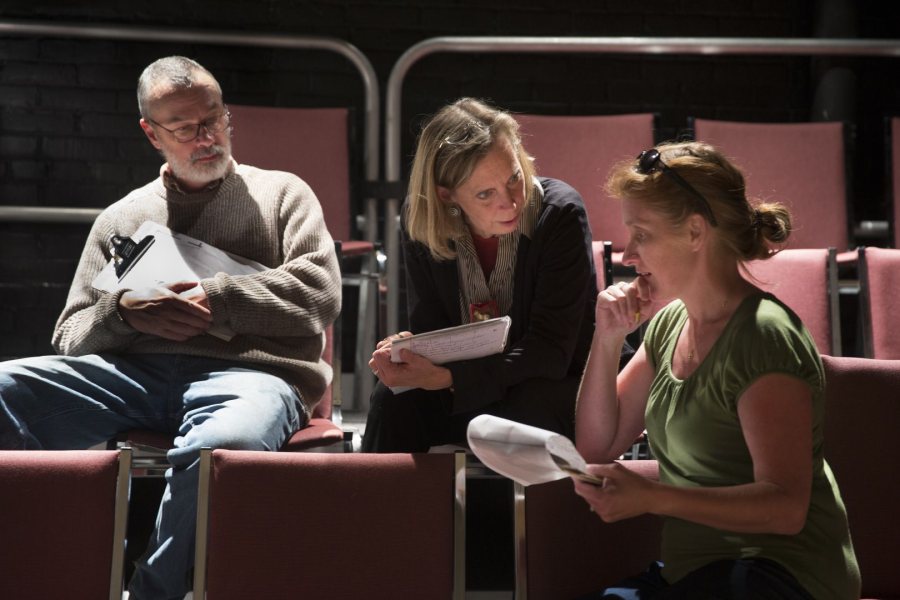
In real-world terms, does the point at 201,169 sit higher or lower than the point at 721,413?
higher

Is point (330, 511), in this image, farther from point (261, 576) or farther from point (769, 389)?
point (769, 389)

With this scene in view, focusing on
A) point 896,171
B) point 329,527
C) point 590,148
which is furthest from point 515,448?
point 896,171

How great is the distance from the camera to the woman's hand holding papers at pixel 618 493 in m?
1.32

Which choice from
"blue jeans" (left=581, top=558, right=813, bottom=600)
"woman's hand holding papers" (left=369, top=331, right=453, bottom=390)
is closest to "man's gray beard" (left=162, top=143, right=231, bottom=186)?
"woman's hand holding papers" (left=369, top=331, right=453, bottom=390)

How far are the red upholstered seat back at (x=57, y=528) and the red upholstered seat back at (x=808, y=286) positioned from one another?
1872mm

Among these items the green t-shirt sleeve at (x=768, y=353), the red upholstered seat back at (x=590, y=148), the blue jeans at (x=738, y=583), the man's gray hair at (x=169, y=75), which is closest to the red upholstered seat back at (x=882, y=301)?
the red upholstered seat back at (x=590, y=148)

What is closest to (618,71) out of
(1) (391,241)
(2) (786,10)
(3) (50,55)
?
(2) (786,10)

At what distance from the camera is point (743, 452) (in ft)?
4.71

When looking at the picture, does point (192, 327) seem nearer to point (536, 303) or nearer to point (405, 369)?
point (405, 369)

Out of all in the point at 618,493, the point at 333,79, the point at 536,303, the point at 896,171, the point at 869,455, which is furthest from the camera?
the point at 333,79

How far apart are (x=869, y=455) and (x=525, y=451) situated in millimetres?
765

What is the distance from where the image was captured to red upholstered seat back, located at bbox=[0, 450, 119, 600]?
1626 mm

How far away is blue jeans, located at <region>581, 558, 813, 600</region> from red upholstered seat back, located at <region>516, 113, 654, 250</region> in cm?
216

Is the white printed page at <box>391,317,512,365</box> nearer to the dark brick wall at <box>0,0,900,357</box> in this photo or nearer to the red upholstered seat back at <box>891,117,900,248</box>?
the red upholstered seat back at <box>891,117,900,248</box>
